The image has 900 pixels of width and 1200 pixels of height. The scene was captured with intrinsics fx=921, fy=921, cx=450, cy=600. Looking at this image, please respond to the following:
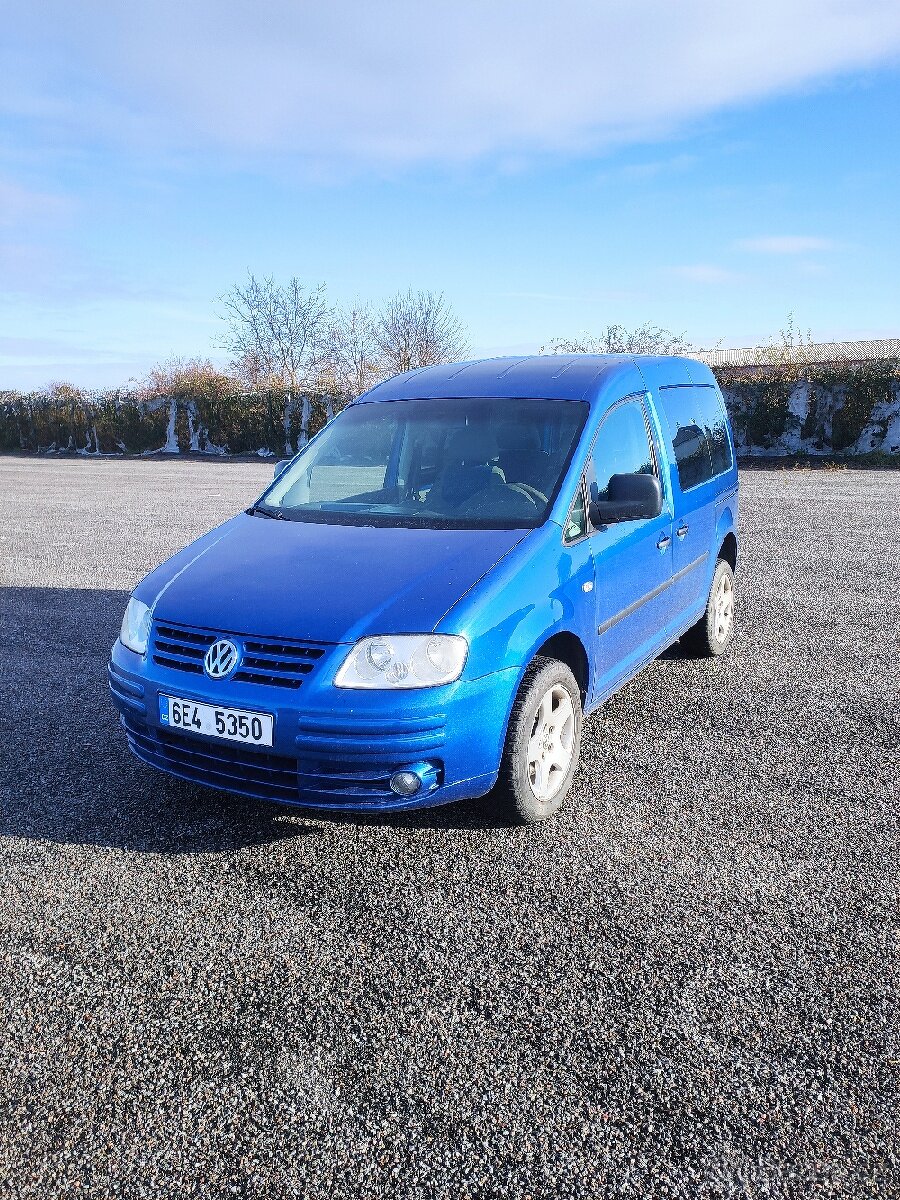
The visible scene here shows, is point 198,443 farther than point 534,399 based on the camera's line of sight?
Yes

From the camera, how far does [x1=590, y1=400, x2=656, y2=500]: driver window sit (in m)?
4.40

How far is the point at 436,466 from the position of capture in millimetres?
4617

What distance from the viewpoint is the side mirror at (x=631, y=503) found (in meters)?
4.15

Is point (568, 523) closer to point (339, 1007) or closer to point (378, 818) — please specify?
point (378, 818)

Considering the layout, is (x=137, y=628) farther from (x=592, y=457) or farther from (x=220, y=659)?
(x=592, y=457)

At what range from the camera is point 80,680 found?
232 inches

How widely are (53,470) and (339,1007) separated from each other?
25.6 m

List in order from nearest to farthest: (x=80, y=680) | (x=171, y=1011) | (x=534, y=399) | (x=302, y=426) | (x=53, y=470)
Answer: (x=171, y=1011)
(x=534, y=399)
(x=80, y=680)
(x=53, y=470)
(x=302, y=426)

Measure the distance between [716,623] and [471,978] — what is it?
3981 mm

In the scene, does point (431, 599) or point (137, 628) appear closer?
point (431, 599)

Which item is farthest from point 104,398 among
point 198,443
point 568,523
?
point 568,523

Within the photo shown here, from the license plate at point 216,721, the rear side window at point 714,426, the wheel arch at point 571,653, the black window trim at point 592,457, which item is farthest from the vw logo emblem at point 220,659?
the rear side window at point 714,426

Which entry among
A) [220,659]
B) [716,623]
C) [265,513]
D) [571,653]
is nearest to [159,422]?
[716,623]

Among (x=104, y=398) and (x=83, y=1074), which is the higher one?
(x=104, y=398)
